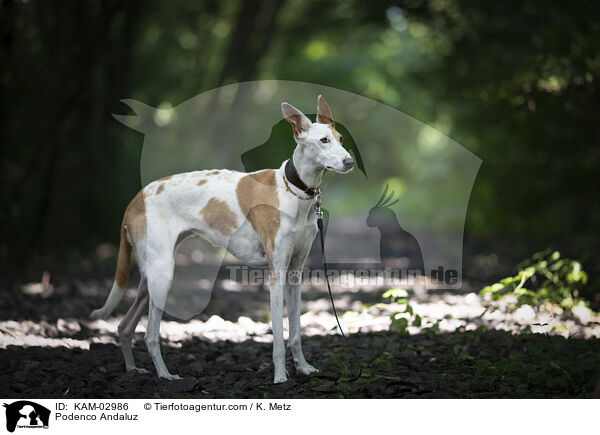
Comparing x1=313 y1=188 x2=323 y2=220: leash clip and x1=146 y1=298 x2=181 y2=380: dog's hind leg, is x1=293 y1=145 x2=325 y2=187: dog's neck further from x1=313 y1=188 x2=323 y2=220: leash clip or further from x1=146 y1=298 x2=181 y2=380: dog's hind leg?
x1=146 y1=298 x2=181 y2=380: dog's hind leg

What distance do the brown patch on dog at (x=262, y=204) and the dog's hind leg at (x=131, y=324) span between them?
101 cm

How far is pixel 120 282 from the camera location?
15.6 feet

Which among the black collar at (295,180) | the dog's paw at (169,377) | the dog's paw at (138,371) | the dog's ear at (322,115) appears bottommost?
the dog's paw at (169,377)

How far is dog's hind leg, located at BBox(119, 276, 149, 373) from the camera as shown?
4770 mm

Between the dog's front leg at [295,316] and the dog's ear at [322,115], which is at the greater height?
the dog's ear at [322,115]

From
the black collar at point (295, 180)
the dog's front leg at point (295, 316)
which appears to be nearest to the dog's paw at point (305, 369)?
the dog's front leg at point (295, 316)

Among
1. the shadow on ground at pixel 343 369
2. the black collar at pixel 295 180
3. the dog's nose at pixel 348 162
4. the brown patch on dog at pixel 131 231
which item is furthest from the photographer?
the brown patch on dog at pixel 131 231

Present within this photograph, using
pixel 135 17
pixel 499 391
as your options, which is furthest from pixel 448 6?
pixel 499 391

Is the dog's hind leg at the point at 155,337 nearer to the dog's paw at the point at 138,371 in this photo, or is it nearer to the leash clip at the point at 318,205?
the dog's paw at the point at 138,371

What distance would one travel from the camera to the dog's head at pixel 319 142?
13.2 feet

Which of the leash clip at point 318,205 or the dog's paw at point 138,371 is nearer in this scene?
the leash clip at point 318,205

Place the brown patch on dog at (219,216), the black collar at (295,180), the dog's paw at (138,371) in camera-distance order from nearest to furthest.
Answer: the black collar at (295,180) < the brown patch on dog at (219,216) < the dog's paw at (138,371)

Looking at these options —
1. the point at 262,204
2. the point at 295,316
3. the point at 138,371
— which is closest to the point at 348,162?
the point at 262,204
